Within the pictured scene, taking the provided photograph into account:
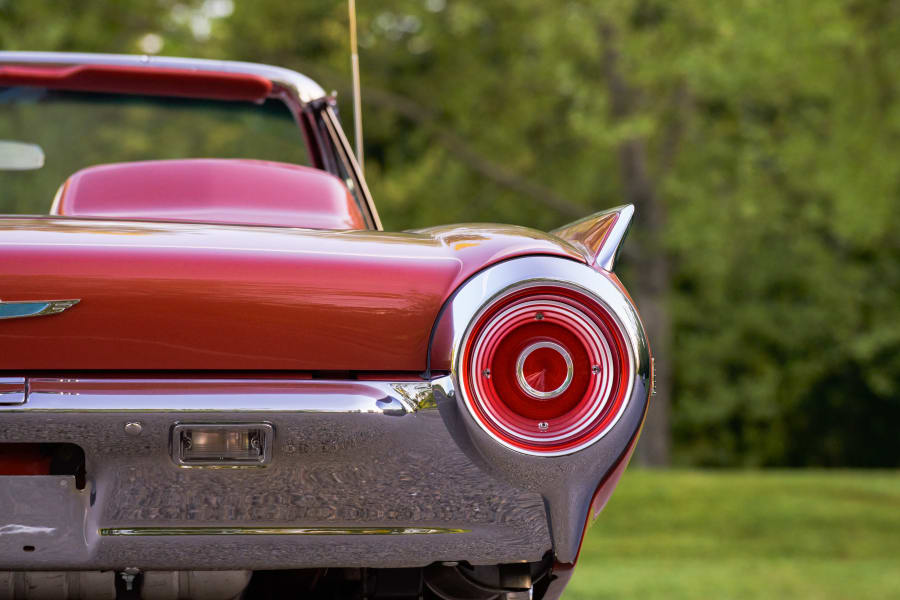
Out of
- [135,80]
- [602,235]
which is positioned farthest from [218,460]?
[135,80]

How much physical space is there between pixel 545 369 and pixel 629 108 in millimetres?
15754

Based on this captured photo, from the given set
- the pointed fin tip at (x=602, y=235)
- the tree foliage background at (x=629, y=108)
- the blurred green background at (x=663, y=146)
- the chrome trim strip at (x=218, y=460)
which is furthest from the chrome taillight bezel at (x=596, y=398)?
the tree foliage background at (x=629, y=108)

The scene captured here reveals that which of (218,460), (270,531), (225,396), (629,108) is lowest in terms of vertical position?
(629,108)

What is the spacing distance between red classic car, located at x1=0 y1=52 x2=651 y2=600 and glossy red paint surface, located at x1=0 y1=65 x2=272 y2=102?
1.33m

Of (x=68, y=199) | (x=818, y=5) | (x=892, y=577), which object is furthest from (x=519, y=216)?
(x=68, y=199)

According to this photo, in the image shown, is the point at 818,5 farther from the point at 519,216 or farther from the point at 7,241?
the point at 7,241

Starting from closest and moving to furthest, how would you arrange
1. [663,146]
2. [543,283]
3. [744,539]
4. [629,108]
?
[543,283] → [744,539] → [629,108] → [663,146]

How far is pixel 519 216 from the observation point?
21156mm

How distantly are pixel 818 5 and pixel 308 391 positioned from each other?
41.1 feet

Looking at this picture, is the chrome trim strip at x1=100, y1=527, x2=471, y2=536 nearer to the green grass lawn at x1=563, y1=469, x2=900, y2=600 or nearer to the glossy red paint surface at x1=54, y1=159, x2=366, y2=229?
the glossy red paint surface at x1=54, y1=159, x2=366, y2=229

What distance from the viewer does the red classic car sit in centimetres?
204

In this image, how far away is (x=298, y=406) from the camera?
6.79 ft

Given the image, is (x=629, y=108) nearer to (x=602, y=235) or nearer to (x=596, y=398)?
(x=602, y=235)

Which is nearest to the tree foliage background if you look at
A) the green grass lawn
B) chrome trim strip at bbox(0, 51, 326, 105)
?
the green grass lawn
